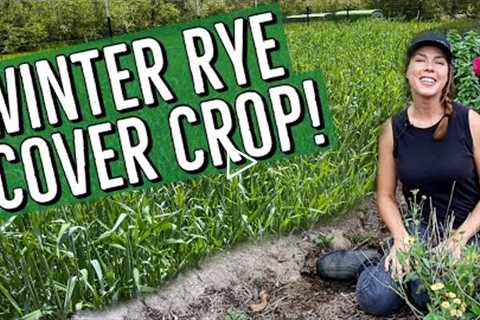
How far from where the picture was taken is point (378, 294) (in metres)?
1.96

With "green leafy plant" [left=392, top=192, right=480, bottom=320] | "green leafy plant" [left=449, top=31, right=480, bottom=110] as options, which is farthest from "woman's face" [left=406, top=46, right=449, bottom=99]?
"green leafy plant" [left=449, top=31, right=480, bottom=110]

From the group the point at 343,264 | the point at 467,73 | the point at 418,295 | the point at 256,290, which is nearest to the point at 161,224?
the point at 256,290

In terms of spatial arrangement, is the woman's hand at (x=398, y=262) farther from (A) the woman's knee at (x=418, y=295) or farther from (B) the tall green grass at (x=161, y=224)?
(B) the tall green grass at (x=161, y=224)

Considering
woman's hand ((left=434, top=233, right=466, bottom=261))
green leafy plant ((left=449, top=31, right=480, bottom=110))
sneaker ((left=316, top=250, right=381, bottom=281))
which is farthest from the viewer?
green leafy plant ((left=449, top=31, right=480, bottom=110))

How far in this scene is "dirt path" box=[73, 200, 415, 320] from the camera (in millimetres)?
2051

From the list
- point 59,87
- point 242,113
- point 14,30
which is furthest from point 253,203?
point 14,30

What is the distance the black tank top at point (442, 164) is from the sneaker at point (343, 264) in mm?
317

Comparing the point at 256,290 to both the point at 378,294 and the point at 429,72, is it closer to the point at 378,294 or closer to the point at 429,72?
the point at 378,294

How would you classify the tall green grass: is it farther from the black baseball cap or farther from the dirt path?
the black baseball cap

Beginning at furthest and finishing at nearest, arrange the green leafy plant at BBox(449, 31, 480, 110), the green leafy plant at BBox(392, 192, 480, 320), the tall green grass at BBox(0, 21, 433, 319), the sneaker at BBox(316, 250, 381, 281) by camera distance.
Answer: the green leafy plant at BBox(449, 31, 480, 110)
the sneaker at BBox(316, 250, 381, 281)
the tall green grass at BBox(0, 21, 433, 319)
the green leafy plant at BBox(392, 192, 480, 320)

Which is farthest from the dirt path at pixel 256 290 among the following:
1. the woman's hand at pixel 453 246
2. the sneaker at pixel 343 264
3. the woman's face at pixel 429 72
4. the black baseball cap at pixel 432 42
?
the black baseball cap at pixel 432 42

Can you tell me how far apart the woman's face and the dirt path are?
70 centimetres

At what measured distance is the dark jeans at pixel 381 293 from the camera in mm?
1943

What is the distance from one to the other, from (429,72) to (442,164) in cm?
29
